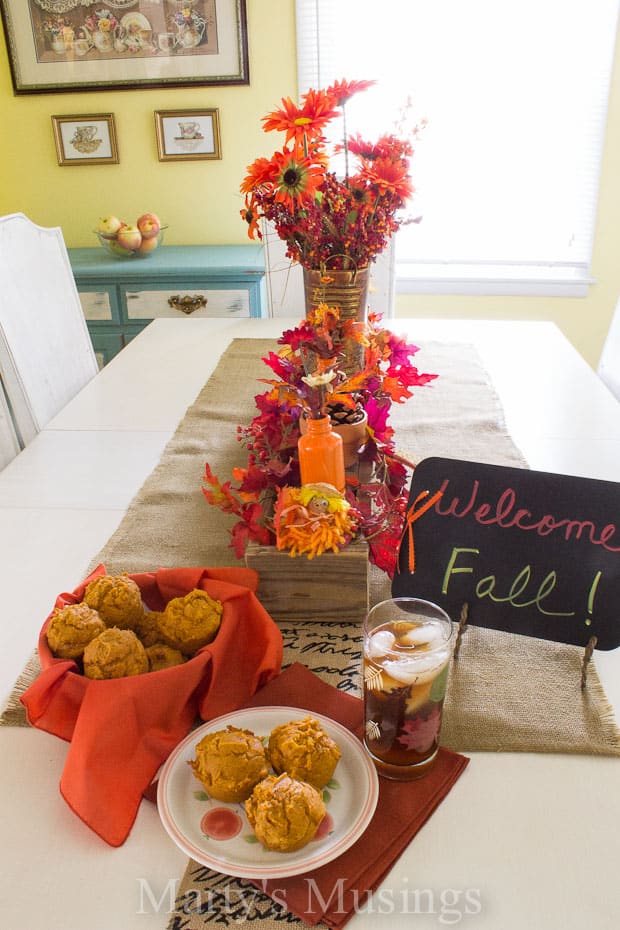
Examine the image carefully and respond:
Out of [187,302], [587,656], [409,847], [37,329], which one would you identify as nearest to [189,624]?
[409,847]

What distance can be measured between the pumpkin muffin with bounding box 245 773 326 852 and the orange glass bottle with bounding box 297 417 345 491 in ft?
1.31

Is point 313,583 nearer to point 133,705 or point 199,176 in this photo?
point 133,705

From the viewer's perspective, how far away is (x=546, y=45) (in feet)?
9.23

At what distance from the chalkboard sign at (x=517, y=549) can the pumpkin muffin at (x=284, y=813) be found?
1.01ft

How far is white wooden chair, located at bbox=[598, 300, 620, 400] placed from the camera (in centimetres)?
183

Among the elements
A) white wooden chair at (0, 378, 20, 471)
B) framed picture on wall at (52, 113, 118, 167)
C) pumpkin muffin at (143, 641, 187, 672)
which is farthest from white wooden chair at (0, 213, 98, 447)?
framed picture on wall at (52, 113, 118, 167)

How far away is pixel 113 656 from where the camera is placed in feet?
2.36

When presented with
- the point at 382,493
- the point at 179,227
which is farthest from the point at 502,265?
the point at 382,493

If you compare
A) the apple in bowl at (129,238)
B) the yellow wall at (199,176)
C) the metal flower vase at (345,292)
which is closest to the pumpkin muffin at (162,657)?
the metal flower vase at (345,292)

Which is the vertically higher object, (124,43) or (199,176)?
(124,43)

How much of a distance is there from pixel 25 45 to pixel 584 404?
2.64 meters

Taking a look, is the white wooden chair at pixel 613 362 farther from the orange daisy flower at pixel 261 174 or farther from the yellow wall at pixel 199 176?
the yellow wall at pixel 199 176

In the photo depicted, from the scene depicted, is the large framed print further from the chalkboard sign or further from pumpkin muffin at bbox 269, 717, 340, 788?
pumpkin muffin at bbox 269, 717, 340, 788

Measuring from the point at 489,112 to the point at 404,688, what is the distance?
281cm
